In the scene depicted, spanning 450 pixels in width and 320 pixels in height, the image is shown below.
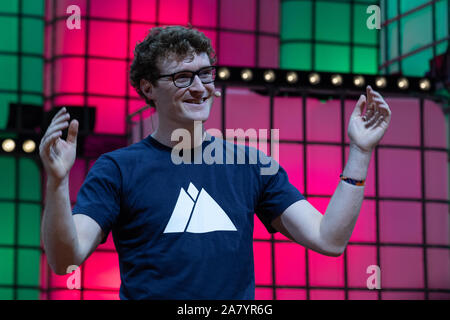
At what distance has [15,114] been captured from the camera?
1816 centimetres

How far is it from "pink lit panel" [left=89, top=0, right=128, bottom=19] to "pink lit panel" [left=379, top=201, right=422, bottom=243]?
8.43 meters

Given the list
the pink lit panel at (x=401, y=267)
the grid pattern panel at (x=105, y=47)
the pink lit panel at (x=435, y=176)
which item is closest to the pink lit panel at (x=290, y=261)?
the pink lit panel at (x=401, y=267)

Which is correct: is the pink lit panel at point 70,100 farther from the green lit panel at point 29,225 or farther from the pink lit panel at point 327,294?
the pink lit panel at point 327,294

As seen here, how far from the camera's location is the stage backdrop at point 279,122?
13.1 meters

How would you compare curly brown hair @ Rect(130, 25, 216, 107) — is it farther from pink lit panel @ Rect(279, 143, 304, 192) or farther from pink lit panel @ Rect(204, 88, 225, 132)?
pink lit panel @ Rect(279, 143, 304, 192)

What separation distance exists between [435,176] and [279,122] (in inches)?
120

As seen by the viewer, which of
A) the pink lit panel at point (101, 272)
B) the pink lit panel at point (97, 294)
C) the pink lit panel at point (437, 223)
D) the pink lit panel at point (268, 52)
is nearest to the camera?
the pink lit panel at point (437, 223)

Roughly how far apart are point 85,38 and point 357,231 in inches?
339

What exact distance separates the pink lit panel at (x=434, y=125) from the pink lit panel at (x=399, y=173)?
43cm

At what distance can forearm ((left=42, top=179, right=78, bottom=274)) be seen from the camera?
2.44 metres

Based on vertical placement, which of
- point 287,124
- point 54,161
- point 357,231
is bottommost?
point 357,231

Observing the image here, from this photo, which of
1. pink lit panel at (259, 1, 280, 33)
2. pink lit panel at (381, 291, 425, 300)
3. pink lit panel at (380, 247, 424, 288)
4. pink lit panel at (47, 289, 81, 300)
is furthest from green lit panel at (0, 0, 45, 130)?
pink lit panel at (381, 291, 425, 300)
